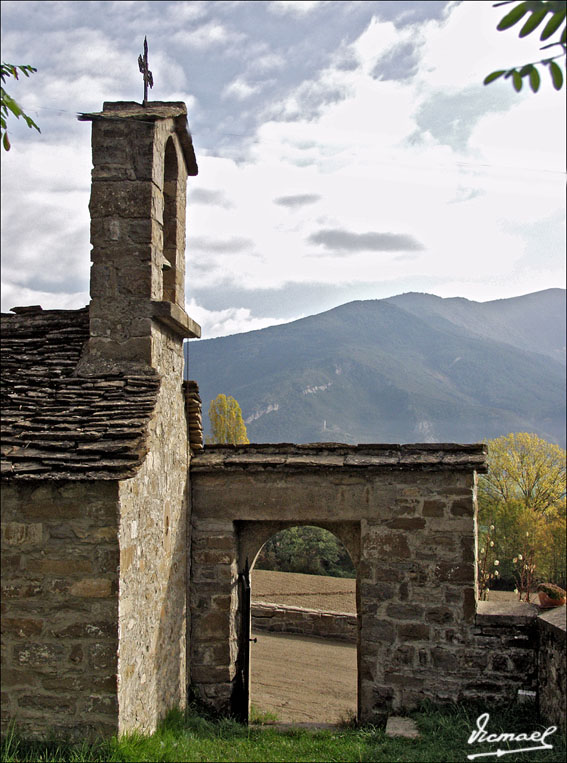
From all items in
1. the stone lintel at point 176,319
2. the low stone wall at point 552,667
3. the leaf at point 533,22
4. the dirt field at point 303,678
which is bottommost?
the dirt field at point 303,678

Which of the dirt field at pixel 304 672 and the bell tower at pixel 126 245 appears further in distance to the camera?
the dirt field at pixel 304 672

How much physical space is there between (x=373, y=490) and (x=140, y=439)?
2993mm

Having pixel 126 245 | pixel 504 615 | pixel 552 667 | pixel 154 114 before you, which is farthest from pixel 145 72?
pixel 552 667

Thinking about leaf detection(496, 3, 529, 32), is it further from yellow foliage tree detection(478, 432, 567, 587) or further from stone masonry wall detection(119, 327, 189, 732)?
yellow foliage tree detection(478, 432, 567, 587)

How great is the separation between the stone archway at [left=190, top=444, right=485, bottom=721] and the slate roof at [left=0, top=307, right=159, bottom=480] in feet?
6.14

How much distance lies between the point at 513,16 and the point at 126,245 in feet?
16.4

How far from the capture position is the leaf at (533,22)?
2578mm

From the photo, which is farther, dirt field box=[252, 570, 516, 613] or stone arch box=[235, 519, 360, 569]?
dirt field box=[252, 570, 516, 613]

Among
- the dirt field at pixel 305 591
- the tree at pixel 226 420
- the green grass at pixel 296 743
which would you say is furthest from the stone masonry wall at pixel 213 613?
the tree at pixel 226 420

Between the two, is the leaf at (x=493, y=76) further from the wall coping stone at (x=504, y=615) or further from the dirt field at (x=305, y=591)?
the dirt field at (x=305, y=591)

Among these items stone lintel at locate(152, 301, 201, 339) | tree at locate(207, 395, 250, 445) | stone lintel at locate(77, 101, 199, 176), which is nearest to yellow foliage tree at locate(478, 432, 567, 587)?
tree at locate(207, 395, 250, 445)

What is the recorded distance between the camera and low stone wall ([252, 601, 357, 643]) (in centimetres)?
1419

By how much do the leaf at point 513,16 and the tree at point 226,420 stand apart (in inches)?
1045

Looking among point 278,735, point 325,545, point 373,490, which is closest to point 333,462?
point 373,490
